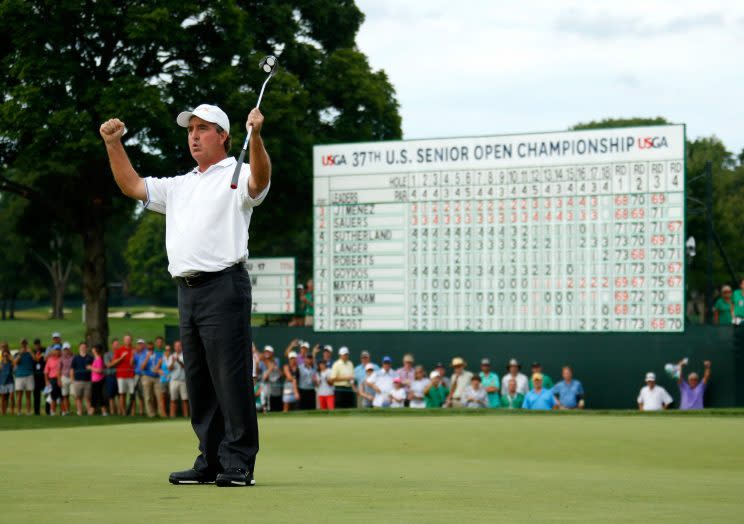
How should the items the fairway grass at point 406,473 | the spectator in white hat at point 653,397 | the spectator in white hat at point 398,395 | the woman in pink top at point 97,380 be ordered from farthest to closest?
the woman in pink top at point 97,380, the spectator in white hat at point 398,395, the spectator in white hat at point 653,397, the fairway grass at point 406,473

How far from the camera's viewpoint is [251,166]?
6.84 metres

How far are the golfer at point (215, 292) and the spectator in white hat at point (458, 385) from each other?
15.6 m

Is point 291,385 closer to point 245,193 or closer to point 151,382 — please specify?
point 151,382

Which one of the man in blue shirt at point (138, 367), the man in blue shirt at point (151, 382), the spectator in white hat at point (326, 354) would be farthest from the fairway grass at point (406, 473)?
the man in blue shirt at point (138, 367)

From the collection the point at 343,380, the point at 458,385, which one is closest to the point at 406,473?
the point at 458,385

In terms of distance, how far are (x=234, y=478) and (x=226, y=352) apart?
0.74m

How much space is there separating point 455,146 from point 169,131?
8884 millimetres

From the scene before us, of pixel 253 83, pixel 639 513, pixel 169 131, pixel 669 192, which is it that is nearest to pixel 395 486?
pixel 639 513

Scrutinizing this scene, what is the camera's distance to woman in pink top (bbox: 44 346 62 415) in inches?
1138

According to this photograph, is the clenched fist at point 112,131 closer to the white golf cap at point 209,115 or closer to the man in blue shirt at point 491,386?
the white golf cap at point 209,115

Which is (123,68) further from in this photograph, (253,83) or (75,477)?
(75,477)

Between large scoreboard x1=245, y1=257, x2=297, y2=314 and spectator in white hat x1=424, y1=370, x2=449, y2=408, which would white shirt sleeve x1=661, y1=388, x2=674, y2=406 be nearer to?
spectator in white hat x1=424, y1=370, x2=449, y2=408

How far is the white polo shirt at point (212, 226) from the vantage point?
A: 703cm

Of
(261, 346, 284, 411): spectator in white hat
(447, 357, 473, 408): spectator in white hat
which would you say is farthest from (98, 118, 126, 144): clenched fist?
(261, 346, 284, 411): spectator in white hat
